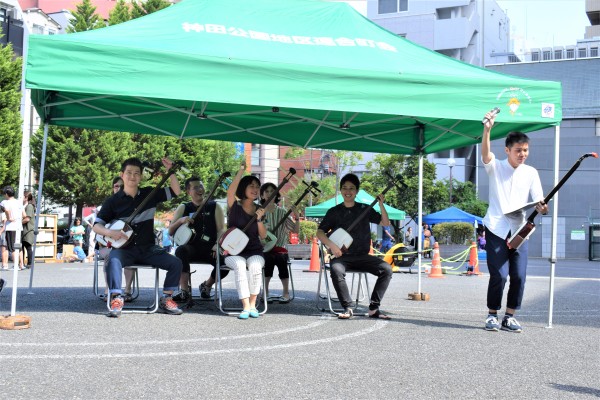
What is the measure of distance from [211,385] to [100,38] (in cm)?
383

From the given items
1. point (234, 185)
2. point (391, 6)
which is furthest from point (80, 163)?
point (391, 6)

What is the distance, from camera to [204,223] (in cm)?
918

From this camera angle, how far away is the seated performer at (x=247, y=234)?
311 inches

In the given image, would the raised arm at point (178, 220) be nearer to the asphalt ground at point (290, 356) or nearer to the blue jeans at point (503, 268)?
the asphalt ground at point (290, 356)

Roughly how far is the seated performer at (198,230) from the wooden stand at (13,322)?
2.62 m

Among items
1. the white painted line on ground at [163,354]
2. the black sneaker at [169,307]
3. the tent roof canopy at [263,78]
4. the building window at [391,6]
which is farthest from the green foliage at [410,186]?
the white painted line on ground at [163,354]

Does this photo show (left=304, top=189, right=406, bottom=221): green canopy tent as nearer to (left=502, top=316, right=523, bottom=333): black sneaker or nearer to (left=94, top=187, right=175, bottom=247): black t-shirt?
(left=94, top=187, right=175, bottom=247): black t-shirt

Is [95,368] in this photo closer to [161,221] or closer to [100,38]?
[100,38]

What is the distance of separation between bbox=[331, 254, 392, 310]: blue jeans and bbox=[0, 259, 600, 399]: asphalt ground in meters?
0.29

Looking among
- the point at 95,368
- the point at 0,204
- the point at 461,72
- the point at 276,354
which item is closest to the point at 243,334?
the point at 276,354

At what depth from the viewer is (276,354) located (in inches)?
220

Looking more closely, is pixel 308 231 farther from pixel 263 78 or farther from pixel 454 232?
pixel 263 78

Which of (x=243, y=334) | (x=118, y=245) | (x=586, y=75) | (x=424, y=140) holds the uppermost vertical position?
(x=586, y=75)

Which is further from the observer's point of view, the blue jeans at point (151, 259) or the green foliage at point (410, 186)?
the green foliage at point (410, 186)
